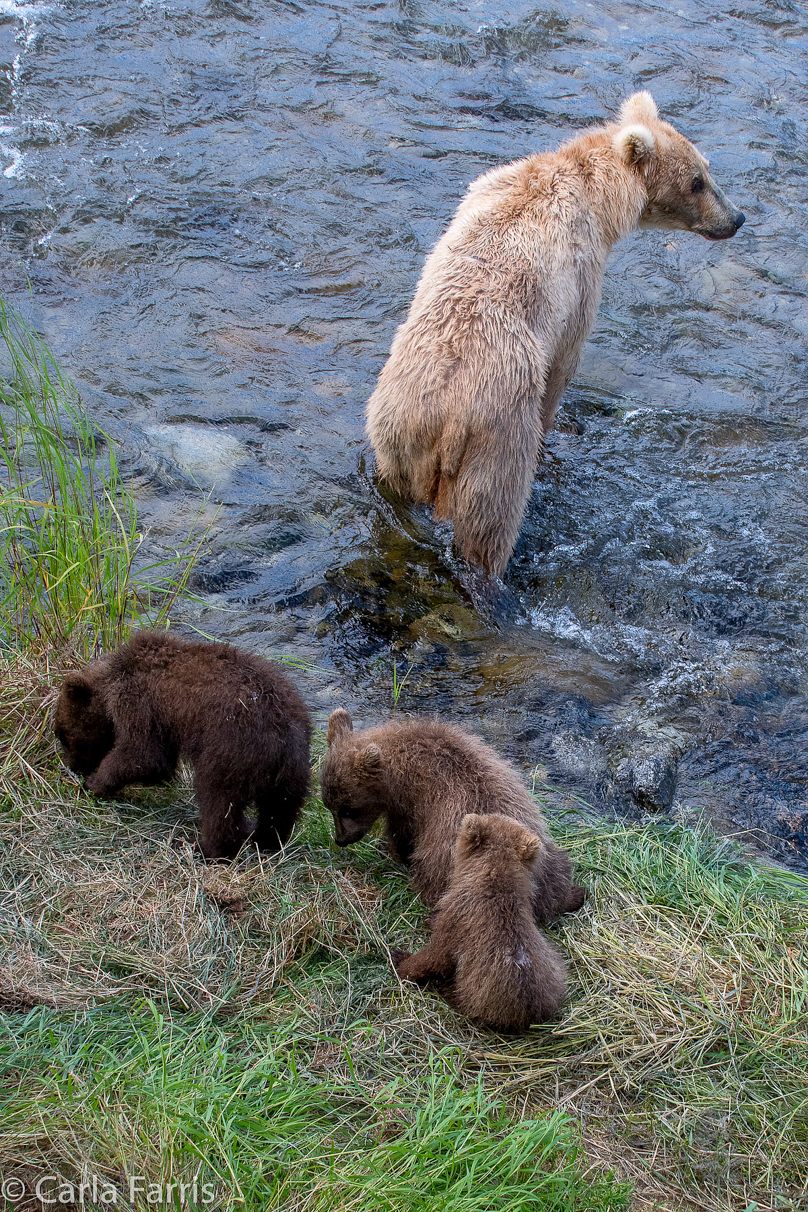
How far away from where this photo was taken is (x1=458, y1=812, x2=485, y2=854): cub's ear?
3424 millimetres

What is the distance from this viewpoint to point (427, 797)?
12.5ft

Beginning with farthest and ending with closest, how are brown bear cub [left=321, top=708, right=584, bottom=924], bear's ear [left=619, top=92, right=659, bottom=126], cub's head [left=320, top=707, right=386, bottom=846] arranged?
1. bear's ear [left=619, top=92, right=659, bottom=126]
2. cub's head [left=320, top=707, right=386, bottom=846]
3. brown bear cub [left=321, top=708, right=584, bottom=924]

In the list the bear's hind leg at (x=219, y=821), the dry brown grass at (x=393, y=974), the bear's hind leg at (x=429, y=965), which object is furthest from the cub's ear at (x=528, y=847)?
the bear's hind leg at (x=219, y=821)

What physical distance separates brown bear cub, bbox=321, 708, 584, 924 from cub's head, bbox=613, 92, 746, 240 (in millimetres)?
4324

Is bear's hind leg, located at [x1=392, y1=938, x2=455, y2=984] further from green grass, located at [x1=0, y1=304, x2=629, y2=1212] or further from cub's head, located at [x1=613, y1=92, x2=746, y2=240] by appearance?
→ cub's head, located at [x1=613, y1=92, x2=746, y2=240]

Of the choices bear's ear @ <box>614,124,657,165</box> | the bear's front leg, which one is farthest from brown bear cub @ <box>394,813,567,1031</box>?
bear's ear @ <box>614,124,657,165</box>

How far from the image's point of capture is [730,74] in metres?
10.9

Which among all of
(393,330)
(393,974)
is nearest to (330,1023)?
(393,974)

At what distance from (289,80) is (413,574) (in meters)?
6.25

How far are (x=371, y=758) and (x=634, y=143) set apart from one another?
15.0ft

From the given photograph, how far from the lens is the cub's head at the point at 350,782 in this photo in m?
3.84

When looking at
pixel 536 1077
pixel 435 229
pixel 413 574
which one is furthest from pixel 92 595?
pixel 435 229

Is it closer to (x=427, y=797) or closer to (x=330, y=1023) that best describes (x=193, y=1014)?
(x=330, y=1023)

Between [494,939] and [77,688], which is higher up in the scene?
[77,688]
